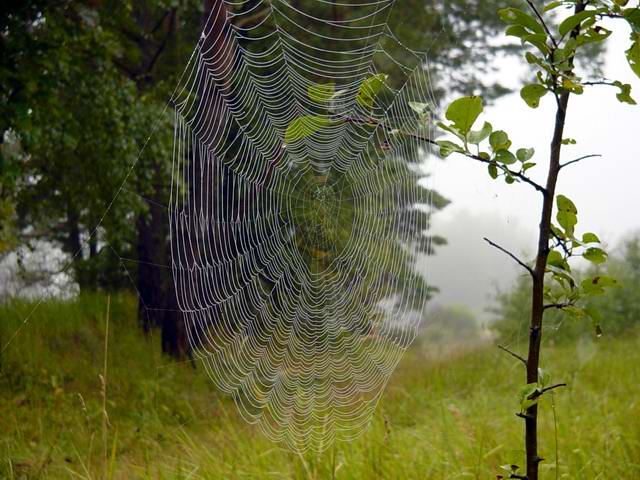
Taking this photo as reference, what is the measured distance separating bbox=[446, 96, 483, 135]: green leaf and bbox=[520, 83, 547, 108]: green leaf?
191 mm

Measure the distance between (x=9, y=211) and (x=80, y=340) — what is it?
1.95 m

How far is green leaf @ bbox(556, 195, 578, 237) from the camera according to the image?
1998 mm

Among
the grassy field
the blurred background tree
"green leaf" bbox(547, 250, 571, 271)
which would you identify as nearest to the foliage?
the grassy field

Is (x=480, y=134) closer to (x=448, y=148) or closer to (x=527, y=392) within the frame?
(x=448, y=148)

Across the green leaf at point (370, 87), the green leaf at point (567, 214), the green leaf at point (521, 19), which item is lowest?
the green leaf at point (567, 214)

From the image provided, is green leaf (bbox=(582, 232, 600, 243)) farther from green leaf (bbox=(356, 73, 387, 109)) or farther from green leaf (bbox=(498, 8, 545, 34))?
green leaf (bbox=(356, 73, 387, 109))

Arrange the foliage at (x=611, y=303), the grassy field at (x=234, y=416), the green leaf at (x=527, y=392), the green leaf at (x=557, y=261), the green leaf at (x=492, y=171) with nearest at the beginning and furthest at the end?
the green leaf at (x=527, y=392) → the green leaf at (x=492, y=171) → the green leaf at (x=557, y=261) → the grassy field at (x=234, y=416) → the foliage at (x=611, y=303)

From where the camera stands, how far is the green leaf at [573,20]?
5.83 feet

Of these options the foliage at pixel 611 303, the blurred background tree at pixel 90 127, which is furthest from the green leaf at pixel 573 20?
the foliage at pixel 611 303

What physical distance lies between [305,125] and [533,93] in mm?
634

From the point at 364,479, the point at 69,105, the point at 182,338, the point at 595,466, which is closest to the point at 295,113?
the point at 364,479

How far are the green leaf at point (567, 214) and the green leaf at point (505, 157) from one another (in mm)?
185

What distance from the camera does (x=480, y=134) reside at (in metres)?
1.92

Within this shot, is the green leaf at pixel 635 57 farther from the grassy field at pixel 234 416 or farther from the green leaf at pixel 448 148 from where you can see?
the grassy field at pixel 234 416
